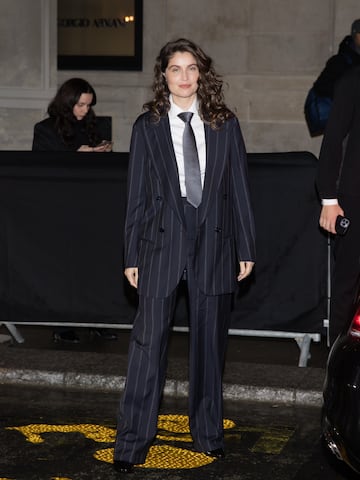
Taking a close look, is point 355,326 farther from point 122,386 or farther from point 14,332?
point 14,332

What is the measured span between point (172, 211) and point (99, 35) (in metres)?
8.10

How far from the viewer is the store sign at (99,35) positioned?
1385cm

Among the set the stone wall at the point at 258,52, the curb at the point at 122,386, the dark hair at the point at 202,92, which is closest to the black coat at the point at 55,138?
the curb at the point at 122,386

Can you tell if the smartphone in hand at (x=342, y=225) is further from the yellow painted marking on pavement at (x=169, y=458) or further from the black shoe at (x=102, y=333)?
the black shoe at (x=102, y=333)

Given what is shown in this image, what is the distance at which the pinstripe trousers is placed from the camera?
6.32 metres

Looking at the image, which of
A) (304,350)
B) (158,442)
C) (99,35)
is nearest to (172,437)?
(158,442)

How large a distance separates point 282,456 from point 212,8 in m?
7.72

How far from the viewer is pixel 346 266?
7.08m

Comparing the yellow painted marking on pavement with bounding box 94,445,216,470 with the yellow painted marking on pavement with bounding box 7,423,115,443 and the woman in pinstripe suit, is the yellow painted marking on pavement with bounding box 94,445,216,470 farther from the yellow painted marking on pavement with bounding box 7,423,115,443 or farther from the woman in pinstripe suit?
the yellow painted marking on pavement with bounding box 7,423,115,443

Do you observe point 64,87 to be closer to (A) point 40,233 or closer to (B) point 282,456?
(A) point 40,233

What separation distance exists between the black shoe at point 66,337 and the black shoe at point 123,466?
133 inches

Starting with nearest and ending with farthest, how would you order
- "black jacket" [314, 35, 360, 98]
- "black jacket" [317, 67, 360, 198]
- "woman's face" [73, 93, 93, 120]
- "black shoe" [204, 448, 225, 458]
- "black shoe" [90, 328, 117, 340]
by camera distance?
"black shoe" [204, 448, 225, 458], "black jacket" [317, 67, 360, 198], "black shoe" [90, 328, 117, 340], "woman's face" [73, 93, 93, 120], "black jacket" [314, 35, 360, 98]

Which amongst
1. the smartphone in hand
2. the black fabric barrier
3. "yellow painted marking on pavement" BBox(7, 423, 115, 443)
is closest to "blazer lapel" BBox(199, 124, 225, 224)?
the smartphone in hand

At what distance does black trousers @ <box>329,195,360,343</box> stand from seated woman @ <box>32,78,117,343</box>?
118 inches
